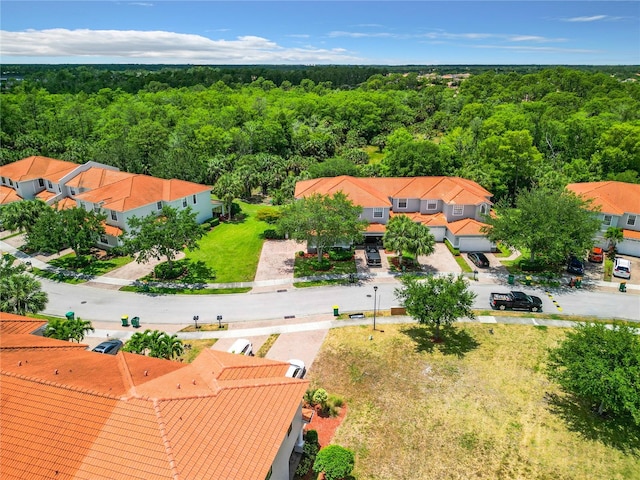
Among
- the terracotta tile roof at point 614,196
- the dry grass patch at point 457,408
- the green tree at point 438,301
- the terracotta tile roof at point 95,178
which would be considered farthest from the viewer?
the terracotta tile roof at point 95,178

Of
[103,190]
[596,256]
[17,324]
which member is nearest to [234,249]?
[103,190]

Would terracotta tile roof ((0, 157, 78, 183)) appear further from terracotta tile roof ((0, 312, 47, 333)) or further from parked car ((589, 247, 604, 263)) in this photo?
parked car ((589, 247, 604, 263))

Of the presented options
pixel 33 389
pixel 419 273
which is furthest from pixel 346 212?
pixel 33 389

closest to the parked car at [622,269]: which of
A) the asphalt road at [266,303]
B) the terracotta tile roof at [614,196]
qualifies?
the asphalt road at [266,303]

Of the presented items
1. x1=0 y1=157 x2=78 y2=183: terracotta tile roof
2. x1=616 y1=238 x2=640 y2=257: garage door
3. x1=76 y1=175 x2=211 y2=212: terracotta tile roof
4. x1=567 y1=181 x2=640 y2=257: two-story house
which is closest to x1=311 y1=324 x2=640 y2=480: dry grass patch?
x1=616 y1=238 x2=640 y2=257: garage door

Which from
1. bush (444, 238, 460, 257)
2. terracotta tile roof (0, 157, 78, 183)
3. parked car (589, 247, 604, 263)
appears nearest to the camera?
parked car (589, 247, 604, 263)

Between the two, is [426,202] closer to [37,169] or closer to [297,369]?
[297,369]

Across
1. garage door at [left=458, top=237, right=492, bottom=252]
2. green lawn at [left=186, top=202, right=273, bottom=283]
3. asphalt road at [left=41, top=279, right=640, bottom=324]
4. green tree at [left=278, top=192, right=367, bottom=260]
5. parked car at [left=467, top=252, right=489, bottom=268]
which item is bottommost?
asphalt road at [left=41, top=279, right=640, bottom=324]

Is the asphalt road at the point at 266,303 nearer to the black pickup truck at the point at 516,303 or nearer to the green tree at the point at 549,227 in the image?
the black pickup truck at the point at 516,303
